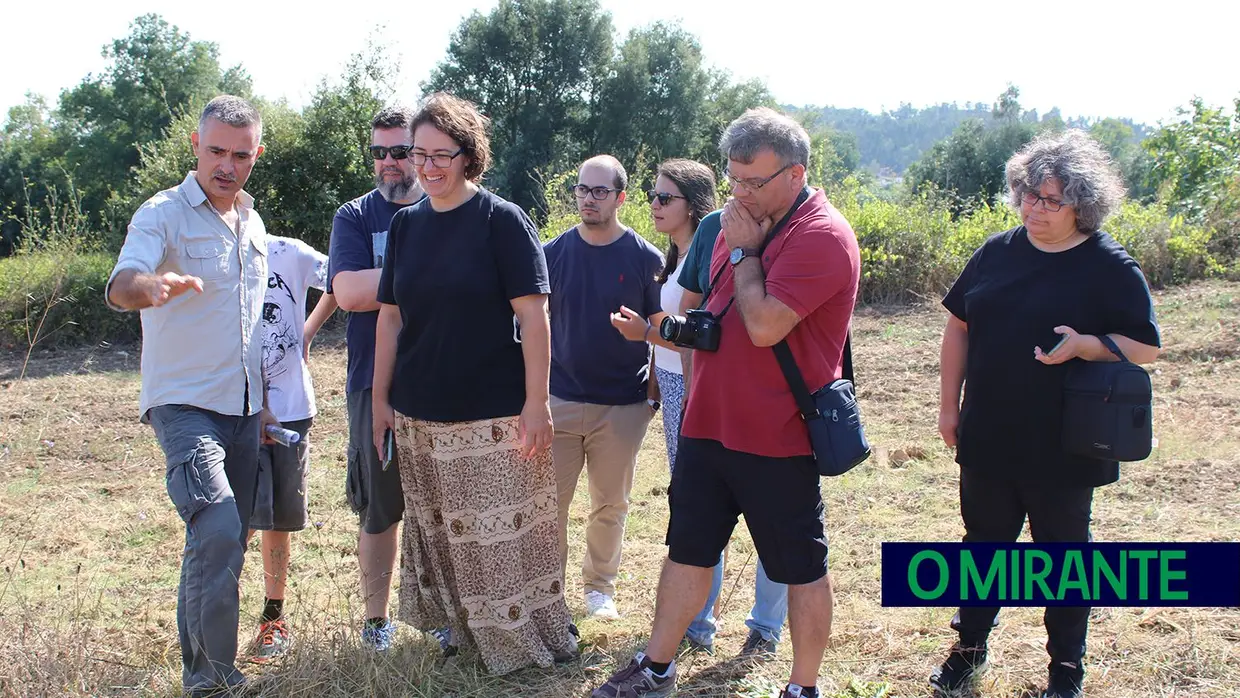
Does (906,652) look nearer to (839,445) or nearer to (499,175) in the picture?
(839,445)

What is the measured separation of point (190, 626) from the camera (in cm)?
311

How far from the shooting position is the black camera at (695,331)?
2.97 metres

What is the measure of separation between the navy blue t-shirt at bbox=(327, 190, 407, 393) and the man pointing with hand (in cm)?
31

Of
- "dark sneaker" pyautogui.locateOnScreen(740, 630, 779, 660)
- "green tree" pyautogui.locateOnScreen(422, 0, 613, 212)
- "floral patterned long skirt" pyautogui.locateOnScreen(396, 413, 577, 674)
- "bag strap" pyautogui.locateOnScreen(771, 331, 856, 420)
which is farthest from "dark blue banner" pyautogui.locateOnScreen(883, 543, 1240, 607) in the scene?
"green tree" pyautogui.locateOnScreen(422, 0, 613, 212)

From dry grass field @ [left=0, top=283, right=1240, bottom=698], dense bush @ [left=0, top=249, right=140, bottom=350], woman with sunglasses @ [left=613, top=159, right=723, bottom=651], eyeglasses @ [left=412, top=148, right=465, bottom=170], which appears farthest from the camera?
dense bush @ [left=0, top=249, right=140, bottom=350]

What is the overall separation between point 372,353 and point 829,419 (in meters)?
1.78

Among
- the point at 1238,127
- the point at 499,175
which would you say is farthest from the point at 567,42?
the point at 1238,127

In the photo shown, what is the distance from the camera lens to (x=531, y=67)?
33.2 meters

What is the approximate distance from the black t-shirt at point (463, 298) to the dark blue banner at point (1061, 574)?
61.9 inches

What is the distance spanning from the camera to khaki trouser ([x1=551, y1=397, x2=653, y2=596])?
4145mm

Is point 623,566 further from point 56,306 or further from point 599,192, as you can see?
point 56,306

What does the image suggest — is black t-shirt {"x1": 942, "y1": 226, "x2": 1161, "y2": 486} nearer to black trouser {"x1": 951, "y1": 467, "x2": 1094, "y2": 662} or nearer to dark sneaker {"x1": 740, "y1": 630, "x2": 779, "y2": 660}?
black trouser {"x1": 951, "y1": 467, "x2": 1094, "y2": 662}

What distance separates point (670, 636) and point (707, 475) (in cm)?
54

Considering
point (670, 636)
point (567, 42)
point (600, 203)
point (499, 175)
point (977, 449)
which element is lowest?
point (670, 636)
